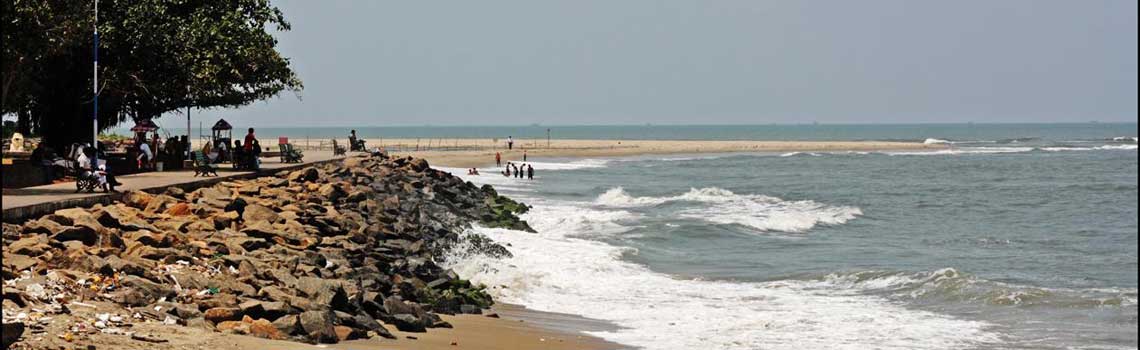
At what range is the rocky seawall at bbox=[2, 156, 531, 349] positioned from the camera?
10242 millimetres

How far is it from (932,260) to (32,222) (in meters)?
17.4

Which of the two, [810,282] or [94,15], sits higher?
[94,15]

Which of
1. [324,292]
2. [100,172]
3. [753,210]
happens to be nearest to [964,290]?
[324,292]

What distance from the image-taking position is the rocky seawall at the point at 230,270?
10.2m

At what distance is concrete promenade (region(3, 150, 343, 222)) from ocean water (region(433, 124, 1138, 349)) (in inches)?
223

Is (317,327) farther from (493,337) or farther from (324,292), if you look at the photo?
(493,337)

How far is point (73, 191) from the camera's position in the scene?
19.8 metres

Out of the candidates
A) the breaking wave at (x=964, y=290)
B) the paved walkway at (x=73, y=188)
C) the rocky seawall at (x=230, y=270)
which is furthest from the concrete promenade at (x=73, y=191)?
the breaking wave at (x=964, y=290)

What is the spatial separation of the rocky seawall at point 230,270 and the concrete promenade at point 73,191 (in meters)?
0.47

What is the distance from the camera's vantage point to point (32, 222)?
570 inches

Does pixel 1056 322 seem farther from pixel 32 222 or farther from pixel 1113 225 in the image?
pixel 1113 225

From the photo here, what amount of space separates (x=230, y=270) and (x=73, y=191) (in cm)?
785

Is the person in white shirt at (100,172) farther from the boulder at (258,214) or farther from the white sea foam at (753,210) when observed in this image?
the white sea foam at (753,210)

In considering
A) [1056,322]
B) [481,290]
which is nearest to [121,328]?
[481,290]
